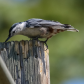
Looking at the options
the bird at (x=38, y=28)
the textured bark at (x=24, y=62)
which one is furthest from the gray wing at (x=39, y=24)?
the textured bark at (x=24, y=62)

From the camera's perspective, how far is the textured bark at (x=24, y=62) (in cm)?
154

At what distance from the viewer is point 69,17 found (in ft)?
17.2

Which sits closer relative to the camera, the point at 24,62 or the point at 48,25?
the point at 24,62

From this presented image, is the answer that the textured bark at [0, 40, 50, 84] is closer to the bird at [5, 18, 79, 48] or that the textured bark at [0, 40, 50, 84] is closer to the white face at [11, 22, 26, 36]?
the bird at [5, 18, 79, 48]

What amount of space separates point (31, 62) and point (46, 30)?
4.69 feet

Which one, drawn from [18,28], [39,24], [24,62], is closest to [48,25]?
[39,24]

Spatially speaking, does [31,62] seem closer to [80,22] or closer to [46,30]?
[46,30]

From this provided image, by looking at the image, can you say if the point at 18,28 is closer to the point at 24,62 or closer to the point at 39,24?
the point at 39,24

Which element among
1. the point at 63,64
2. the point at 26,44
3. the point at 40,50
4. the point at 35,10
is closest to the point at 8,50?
the point at 26,44

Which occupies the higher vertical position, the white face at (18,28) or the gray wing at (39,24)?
the gray wing at (39,24)

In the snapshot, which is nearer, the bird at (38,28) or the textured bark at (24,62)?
the textured bark at (24,62)

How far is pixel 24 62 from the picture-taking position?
5.12 ft

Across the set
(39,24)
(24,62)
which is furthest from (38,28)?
(24,62)

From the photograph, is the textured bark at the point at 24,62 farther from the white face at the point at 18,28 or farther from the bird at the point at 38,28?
the white face at the point at 18,28
